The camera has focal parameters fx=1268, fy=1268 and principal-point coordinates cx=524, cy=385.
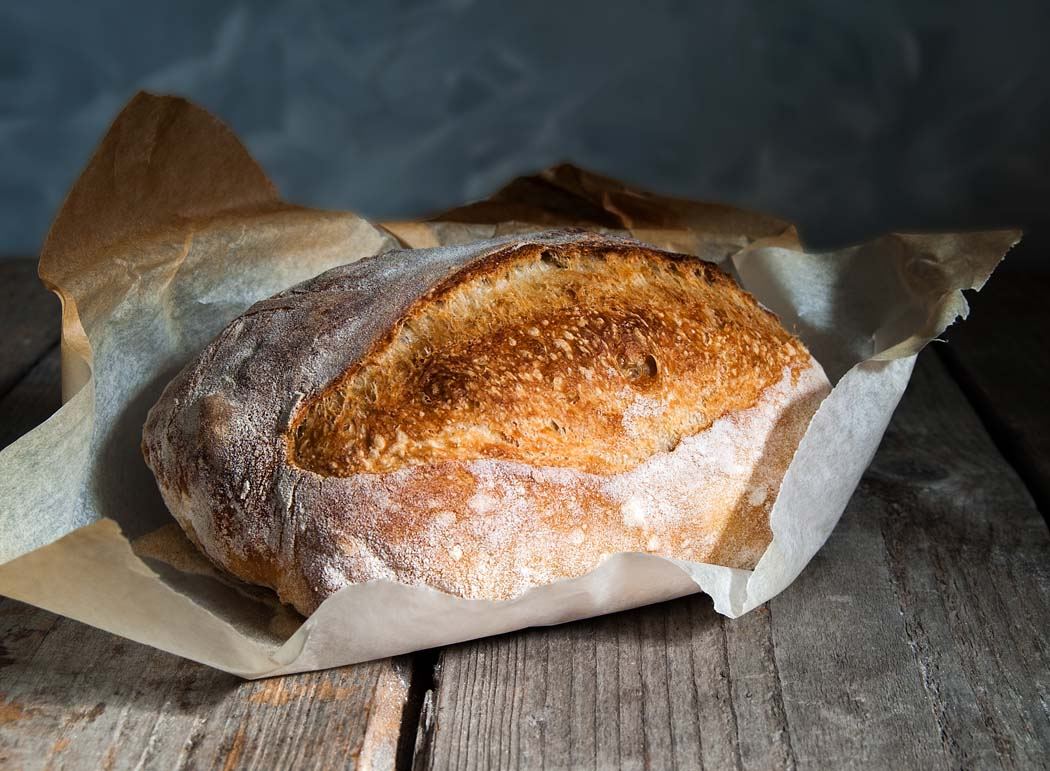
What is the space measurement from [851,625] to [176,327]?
2.82ft

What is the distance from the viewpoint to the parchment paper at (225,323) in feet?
3.42

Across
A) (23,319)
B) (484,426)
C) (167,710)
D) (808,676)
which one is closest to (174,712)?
(167,710)

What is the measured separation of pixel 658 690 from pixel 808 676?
134 millimetres

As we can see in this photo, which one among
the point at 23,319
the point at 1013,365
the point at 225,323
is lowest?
the point at 1013,365

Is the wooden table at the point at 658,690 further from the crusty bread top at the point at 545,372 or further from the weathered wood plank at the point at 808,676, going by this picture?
the crusty bread top at the point at 545,372

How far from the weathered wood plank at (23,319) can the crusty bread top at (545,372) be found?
35.2 inches

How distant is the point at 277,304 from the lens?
1349 mm

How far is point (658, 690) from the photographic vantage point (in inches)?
42.7

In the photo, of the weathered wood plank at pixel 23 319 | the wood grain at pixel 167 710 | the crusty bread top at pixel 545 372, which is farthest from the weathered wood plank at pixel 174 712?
the weathered wood plank at pixel 23 319

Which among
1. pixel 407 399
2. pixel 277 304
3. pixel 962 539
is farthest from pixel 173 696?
pixel 962 539

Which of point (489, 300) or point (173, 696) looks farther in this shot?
point (489, 300)

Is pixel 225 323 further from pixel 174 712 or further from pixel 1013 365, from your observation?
pixel 1013 365

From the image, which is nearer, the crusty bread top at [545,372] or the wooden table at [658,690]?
the wooden table at [658,690]

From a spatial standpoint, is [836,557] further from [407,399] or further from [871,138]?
[871,138]
